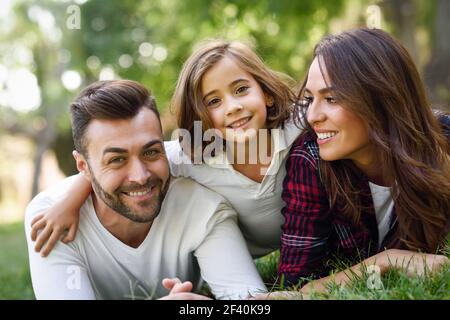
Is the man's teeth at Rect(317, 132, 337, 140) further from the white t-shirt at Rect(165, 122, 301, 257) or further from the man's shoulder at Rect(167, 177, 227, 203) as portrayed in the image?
the man's shoulder at Rect(167, 177, 227, 203)

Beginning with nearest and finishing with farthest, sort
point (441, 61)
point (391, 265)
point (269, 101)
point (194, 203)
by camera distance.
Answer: point (391, 265), point (194, 203), point (269, 101), point (441, 61)

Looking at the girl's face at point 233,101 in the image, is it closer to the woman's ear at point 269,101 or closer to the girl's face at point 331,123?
the woman's ear at point 269,101

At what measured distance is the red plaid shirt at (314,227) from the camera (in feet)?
9.07

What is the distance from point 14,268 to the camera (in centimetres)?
502

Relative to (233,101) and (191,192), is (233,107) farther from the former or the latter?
Answer: (191,192)

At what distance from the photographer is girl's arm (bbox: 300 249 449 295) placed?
246 cm

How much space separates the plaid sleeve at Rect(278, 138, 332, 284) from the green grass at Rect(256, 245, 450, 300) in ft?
1.06

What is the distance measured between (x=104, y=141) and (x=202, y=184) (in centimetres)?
65

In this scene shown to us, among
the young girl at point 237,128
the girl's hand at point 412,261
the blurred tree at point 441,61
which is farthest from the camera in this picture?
the blurred tree at point 441,61

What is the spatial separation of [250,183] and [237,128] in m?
0.31

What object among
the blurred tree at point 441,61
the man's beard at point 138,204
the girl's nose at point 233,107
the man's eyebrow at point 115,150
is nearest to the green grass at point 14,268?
the man's beard at point 138,204

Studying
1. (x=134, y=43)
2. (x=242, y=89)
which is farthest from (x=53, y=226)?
(x=134, y=43)

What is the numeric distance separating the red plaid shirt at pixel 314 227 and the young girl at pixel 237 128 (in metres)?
→ 0.17

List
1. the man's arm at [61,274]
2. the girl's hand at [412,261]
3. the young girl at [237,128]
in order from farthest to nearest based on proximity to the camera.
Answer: the young girl at [237,128] < the man's arm at [61,274] < the girl's hand at [412,261]
